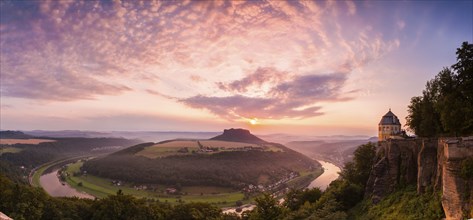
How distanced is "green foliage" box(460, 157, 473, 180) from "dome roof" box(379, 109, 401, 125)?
4255 centimetres

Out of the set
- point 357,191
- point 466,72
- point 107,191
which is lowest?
point 107,191

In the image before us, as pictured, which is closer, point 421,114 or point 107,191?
point 421,114

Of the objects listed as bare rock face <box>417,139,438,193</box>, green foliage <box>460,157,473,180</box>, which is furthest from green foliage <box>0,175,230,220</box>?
green foliage <box>460,157,473,180</box>

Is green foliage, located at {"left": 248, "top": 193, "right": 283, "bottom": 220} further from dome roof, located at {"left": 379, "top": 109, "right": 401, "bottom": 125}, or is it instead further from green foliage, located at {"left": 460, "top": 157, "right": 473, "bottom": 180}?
dome roof, located at {"left": 379, "top": 109, "right": 401, "bottom": 125}

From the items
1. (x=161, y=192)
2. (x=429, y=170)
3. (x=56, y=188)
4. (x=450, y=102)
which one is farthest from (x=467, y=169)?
(x=56, y=188)

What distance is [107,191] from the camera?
452ft

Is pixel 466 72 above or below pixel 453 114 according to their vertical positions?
above

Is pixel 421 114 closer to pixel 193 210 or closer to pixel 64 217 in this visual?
pixel 193 210

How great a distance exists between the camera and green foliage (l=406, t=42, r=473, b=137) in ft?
107

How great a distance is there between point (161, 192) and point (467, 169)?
126610mm

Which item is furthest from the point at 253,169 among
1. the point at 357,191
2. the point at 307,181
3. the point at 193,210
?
the point at 357,191

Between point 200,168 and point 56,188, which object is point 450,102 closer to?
point 200,168

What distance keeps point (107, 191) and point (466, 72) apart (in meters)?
139

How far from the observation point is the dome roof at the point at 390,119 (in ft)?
209
